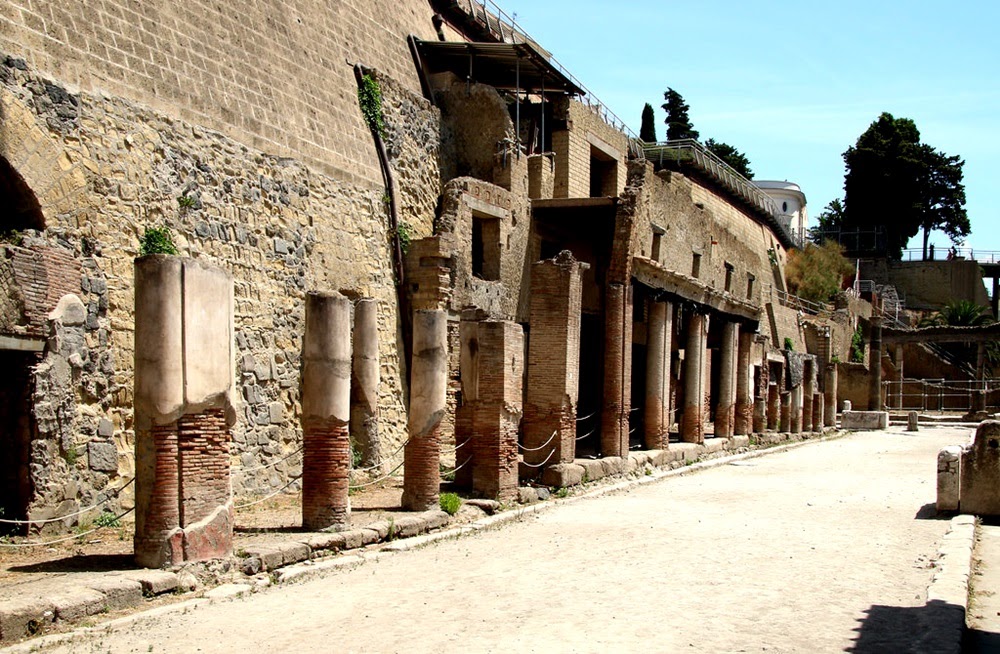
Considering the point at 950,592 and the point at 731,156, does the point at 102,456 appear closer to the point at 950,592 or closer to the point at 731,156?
the point at 950,592

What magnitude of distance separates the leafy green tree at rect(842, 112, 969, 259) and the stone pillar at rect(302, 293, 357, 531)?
6032 centimetres

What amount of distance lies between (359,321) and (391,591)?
625 centimetres

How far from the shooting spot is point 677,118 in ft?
184

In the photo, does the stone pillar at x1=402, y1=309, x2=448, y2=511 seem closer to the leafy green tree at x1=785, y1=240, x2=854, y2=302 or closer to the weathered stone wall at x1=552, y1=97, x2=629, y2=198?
the weathered stone wall at x1=552, y1=97, x2=629, y2=198

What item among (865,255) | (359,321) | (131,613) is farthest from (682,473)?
(865,255)

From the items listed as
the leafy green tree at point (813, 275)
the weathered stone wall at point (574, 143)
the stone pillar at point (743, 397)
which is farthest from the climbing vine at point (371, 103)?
the leafy green tree at point (813, 275)

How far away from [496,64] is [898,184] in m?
50.9

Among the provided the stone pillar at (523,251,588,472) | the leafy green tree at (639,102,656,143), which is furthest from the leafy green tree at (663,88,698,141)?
the stone pillar at (523,251,588,472)

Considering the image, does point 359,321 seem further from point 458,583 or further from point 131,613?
point 131,613

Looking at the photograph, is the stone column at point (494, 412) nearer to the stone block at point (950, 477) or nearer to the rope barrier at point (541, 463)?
the rope barrier at point (541, 463)

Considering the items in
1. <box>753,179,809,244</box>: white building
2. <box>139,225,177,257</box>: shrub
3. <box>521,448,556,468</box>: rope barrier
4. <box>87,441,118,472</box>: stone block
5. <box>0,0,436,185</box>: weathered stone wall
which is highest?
<box>753,179,809,244</box>: white building

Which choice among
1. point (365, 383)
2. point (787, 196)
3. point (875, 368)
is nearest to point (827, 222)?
point (787, 196)

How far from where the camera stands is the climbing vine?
57.8 feet

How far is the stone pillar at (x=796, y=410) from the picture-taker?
30.6 m
